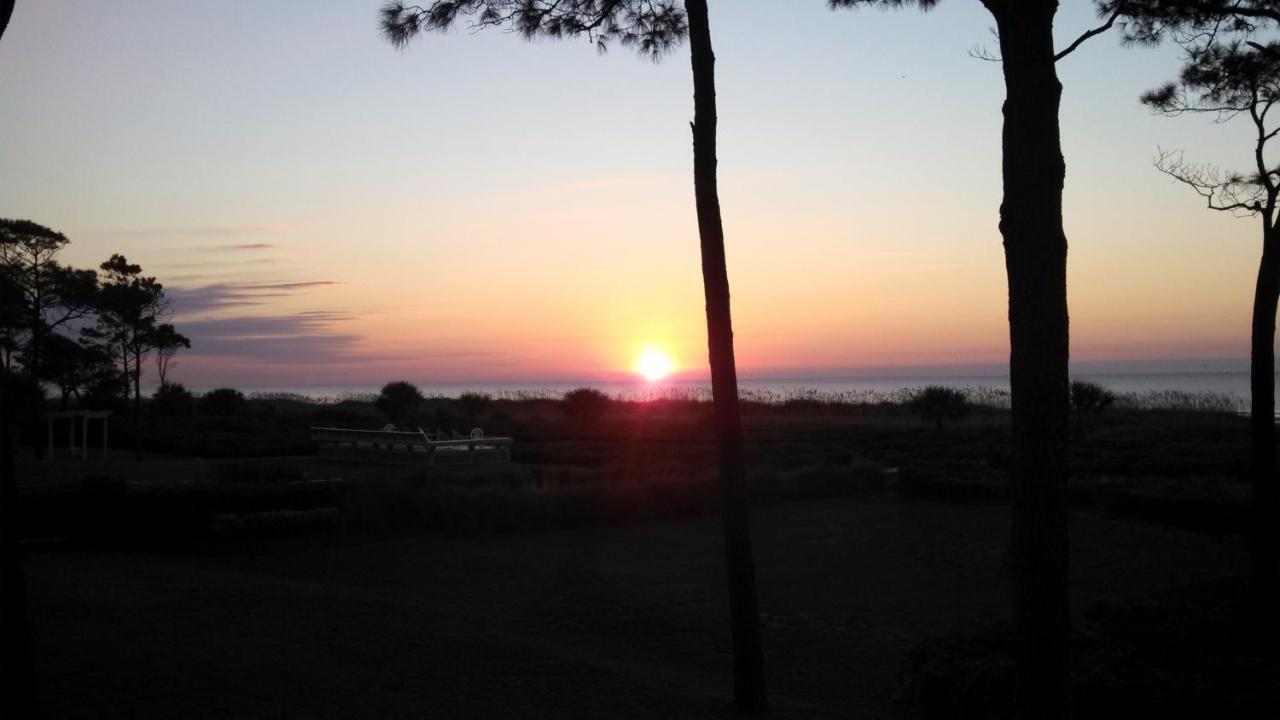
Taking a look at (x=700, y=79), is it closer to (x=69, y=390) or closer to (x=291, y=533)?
(x=291, y=533)

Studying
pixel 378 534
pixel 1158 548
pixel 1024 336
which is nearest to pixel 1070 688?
pixel 1024 336

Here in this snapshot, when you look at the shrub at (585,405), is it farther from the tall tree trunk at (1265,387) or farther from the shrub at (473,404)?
the tall tree trunk at (1265,387)

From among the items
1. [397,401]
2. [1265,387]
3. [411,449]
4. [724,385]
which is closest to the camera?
[724,385]

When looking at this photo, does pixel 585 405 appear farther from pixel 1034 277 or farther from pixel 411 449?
pixel 1034 277

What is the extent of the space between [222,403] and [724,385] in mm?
40281

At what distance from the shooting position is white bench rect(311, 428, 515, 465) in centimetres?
2281

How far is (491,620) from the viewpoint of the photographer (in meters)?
8.84

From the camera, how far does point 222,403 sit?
42.3m

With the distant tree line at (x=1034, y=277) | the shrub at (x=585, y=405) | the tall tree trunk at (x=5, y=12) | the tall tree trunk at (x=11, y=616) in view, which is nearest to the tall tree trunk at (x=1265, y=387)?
the distant tree line at (x=1034, y=277)

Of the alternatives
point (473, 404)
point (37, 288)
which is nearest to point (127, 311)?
point (37, 288)

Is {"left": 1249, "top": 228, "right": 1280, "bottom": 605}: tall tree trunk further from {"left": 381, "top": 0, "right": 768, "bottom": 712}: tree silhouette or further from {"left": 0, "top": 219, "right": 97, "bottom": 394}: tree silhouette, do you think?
{"left": 0, "top": 219, "right": 97, "bottom": 394}: tree silhouette

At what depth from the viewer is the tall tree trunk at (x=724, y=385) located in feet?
20.7

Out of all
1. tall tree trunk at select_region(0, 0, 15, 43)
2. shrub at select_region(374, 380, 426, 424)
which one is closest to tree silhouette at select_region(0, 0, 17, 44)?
tall tree trunk at select_region(0, 0, 15, 43)

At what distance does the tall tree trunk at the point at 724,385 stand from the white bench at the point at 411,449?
55.1 ft
